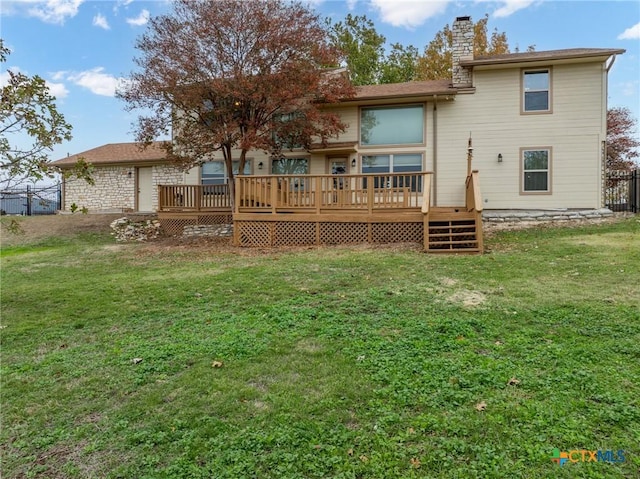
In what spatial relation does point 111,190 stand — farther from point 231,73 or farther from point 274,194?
point 274,194

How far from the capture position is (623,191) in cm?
1462

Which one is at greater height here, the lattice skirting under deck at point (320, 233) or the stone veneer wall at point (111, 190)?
the stone veneer wall at point (111, 190)

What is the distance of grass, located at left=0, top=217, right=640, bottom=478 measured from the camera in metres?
2.30

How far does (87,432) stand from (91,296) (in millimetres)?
3894

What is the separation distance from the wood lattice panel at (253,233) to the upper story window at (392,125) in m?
4.94

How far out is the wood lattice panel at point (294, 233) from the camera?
1020cm

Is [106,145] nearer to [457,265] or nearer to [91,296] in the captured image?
[91,296]

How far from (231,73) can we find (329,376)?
33.9ft

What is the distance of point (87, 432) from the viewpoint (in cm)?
266

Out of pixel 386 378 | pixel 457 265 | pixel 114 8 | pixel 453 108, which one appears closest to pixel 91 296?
pixel 386 378

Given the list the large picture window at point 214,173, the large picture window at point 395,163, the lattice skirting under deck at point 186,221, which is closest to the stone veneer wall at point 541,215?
the large picture window at point 395,163

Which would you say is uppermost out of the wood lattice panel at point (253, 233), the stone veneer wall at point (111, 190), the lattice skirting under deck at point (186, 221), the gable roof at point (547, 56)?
the gable roof at point (547, 56)

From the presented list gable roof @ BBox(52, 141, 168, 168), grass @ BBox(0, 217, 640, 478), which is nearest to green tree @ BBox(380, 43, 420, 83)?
gable roof @ BBox(52, 141, 168, 168)

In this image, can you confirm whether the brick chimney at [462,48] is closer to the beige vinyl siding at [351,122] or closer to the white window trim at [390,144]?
the white window trim at [390,144]
